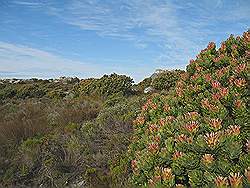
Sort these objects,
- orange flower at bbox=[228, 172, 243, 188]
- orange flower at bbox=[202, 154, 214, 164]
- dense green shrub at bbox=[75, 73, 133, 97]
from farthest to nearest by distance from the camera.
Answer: dense green shrub at bbox=[75, 73, 133, 97] < orange flower at bbox=[202, 154, 214, 164] < orange flower at bbox=[228, 172, 243, 188]

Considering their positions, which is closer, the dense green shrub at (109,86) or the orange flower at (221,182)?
the orange flower at (221,182)

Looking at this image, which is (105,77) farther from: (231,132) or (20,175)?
(231,132)

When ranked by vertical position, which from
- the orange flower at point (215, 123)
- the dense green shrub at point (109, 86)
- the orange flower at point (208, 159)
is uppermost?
the dense green shrub at point (109, 86)

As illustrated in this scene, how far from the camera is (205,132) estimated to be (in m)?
3.23

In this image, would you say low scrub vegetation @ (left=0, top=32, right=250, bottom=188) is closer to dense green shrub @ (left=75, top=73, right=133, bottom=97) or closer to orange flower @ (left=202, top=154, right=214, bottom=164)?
orange flower @ (left=202, top=154, right=214, bottom=164)

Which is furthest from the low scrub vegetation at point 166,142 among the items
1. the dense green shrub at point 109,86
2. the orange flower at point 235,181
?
the dense green shrub at point 109,86

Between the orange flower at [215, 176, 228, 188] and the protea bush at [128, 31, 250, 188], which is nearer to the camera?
the orange flower at [215, 176, 228, 188]

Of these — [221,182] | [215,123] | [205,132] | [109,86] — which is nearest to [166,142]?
[205,132]

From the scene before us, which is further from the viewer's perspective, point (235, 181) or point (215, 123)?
point (215, 123)

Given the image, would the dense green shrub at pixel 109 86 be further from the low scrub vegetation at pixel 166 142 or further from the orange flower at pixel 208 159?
the orange flower at pixel 208 159

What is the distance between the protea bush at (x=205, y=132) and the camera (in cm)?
285

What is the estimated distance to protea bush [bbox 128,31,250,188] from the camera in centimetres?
285

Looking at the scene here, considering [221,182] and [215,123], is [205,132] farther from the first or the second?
[221,182]

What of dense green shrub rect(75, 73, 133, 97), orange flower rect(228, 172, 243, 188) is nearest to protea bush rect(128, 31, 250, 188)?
orange flower rect(228, 172, 243, 188)
